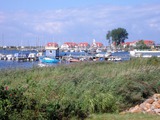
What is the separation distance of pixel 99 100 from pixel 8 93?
4.12 m

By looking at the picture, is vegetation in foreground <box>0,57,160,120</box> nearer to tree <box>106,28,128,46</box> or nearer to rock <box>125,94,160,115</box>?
rock <box>125,94,160,115</box>

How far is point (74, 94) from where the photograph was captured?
465 inches

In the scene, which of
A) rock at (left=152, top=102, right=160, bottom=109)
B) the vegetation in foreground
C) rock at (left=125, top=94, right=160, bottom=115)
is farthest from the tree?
rock at (left=152, top=102, right=160, bottom=109)

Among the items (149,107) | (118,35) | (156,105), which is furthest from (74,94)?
(118,35)

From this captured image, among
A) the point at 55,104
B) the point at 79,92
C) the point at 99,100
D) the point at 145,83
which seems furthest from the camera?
the point at 145,83

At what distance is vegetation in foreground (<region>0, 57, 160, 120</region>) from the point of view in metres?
8.10

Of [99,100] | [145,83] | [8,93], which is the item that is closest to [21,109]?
[8,93]

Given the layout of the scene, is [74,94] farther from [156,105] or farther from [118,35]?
[118,35]

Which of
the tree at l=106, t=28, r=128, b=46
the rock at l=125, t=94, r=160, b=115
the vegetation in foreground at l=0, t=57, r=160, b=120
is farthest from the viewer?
the tree at l=106, t=28, r=128, b=46

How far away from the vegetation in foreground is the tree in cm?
11475

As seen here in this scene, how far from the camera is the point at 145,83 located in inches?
602

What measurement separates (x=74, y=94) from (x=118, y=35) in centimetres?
12527

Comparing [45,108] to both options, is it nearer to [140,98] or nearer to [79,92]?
[79,92]

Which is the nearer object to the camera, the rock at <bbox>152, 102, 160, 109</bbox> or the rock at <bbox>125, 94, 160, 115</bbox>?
the rock at <bbox>125, 94, 160, 115</bbox>
